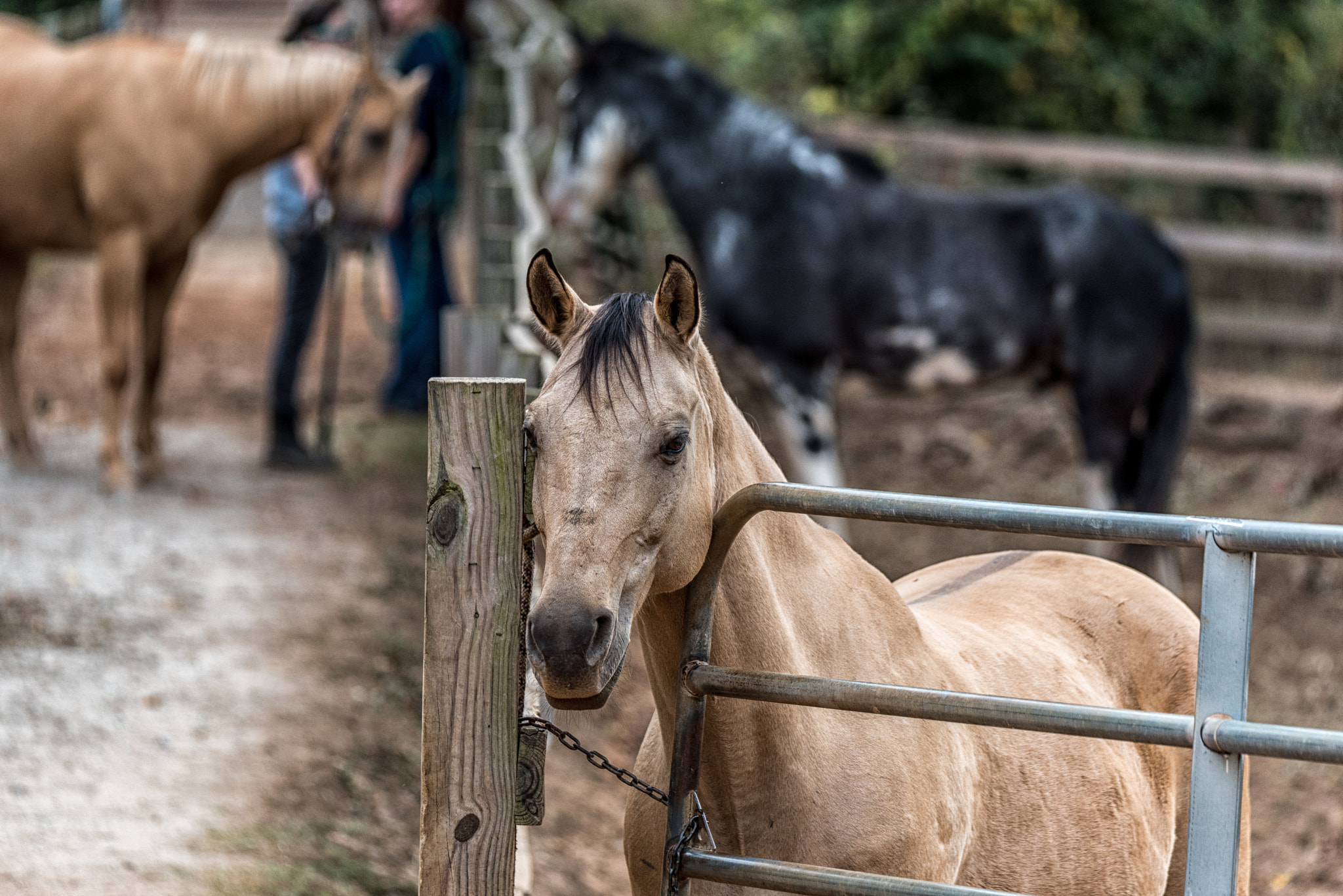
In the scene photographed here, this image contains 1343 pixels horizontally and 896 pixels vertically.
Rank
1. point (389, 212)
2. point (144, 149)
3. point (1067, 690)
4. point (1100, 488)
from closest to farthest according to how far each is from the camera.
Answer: point (1067, 690), point (144, 149), point (1100, 488), point (389, 212)

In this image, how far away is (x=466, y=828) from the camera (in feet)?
6.35

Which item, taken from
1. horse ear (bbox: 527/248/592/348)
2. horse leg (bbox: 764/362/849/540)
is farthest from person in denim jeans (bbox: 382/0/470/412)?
horse ear (bbox: 527/248/592/348)

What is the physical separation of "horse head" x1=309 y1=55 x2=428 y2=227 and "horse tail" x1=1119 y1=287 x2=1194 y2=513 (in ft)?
12.5

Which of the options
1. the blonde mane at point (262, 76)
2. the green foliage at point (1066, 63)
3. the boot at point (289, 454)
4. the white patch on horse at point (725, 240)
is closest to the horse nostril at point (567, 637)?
the white patch on horse at point (725, 240)

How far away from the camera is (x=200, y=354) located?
373 inches

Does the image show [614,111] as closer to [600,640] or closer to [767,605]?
[767,605]

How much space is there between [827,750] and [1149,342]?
4.73 meters

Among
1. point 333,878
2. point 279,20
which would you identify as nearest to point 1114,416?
point 333,878

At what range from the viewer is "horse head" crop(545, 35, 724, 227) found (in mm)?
6602

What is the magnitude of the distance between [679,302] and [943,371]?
4.64 meters

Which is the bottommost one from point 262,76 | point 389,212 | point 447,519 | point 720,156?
point 447,519

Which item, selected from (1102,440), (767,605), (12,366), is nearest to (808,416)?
(1102,440)

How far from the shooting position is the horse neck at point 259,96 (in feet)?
20.8

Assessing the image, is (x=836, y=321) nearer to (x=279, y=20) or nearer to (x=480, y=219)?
(x=480, y=219)
